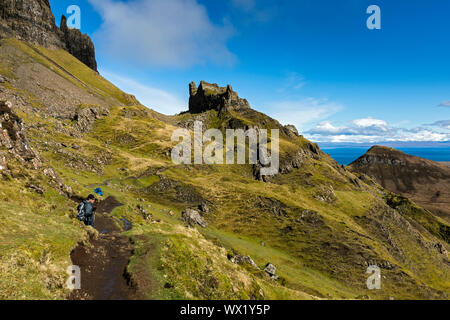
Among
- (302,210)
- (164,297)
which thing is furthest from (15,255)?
(302,210)

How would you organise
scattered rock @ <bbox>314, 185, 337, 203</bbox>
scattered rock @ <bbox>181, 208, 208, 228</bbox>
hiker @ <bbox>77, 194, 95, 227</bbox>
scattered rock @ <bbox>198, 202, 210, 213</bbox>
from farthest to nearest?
scattered rock @ <bbox>314, 185, 337, 203</bbox>
scattered rock @ <bbox>198, 202, 210, 213</bbox>
scattered rock @ <bbox>181, 208, 208, 228</bbox>
hiker @ <bbox>77, 194, 95, 227</bbox>

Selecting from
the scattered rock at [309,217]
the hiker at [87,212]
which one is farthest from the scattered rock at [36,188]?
the scattered rock at [309,217]

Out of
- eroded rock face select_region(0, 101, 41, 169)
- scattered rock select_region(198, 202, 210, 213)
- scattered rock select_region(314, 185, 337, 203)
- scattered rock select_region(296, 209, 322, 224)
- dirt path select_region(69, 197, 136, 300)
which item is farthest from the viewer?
scattered rock select_region(314, 185, 337, 203)

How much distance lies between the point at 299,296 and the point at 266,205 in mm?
78203

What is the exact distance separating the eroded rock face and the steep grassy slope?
5.89 metres

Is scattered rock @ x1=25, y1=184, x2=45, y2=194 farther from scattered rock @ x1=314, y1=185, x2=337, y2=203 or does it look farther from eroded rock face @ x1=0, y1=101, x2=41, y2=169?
scattered rock @ x1=314, y1=185, x2=337, y2=203

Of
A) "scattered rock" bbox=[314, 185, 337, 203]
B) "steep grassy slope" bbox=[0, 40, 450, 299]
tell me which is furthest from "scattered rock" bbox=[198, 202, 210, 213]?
"scattered rock" bbox=[314, 185, 337, 203]

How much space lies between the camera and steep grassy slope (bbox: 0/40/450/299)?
2055 centimetres

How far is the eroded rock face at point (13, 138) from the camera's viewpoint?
34656 millimetres

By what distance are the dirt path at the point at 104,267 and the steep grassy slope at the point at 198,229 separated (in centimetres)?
102

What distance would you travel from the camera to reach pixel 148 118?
646 feet

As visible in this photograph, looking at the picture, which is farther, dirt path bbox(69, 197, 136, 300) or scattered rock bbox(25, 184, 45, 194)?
scattered rock bbox(25, 184, 45, 194)

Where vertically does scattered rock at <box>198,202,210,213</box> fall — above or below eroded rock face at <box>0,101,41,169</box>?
below
